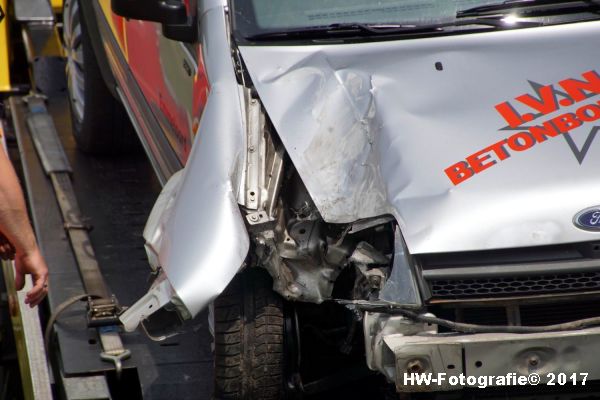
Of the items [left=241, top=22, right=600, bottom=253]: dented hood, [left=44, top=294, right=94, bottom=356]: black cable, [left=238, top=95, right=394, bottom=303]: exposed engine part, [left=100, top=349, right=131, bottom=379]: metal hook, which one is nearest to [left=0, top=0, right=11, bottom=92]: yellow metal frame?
[left=44, top=294, right=94, bottom=356]: black cable

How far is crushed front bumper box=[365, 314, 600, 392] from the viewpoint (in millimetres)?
3473

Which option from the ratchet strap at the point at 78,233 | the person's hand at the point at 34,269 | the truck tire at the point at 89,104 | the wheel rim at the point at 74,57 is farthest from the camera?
the wheel rim at the point at 74,57

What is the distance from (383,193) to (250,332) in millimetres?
647

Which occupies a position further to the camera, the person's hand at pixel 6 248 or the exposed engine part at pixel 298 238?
the person's hand at pixel 6 248

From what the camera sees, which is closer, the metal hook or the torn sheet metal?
the torn sheet metal

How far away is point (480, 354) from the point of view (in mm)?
3480

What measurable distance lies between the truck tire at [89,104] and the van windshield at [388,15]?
2343 millimetres

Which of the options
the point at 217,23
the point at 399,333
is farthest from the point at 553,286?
the point at 217,23

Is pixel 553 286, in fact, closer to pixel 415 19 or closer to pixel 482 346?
pixel 482 346

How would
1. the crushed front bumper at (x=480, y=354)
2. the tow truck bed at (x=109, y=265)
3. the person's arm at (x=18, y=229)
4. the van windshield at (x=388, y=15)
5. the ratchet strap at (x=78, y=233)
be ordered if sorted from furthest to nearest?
the ratchet strap at (x=78, y=233) → the tow truck bed at (x=109, y=265) → the van windshield at (x=388, y=15) → the person's arm at (x=18, y=229) → the crushed front bumper at (x=480, y=354)

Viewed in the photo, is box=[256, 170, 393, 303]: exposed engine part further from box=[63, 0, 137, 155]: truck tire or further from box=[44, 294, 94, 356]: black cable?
box=[63, 0, 137, 155]: truck tire

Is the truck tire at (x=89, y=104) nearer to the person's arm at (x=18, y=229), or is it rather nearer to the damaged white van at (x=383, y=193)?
the damaged white van at (x=383, y=193)

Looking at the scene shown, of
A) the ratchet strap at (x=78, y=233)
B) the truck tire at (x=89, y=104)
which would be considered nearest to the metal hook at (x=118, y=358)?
the ratchet strap at (x=78, y=233)

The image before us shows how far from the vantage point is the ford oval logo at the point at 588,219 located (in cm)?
354
